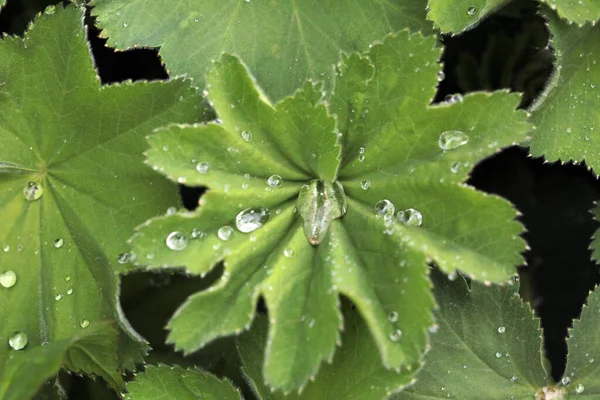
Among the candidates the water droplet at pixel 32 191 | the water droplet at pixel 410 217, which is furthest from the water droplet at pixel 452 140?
the water droplet at pixel 32 191

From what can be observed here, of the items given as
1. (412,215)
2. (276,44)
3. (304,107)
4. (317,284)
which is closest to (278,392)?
(317,284)

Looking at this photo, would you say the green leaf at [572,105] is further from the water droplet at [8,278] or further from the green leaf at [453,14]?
the water droplet at [8,278]

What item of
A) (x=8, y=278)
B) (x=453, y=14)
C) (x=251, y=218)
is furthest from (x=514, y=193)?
(x=8, y=278)

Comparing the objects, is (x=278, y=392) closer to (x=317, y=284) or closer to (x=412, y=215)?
(x=317, y=284)

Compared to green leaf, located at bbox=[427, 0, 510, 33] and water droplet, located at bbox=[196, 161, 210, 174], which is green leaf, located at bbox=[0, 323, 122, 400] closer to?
water droplet, located at bbox=[196, 161, 210, 174]

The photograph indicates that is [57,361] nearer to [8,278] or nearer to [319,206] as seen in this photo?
[8,278]

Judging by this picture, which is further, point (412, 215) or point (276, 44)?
point (276, 44)

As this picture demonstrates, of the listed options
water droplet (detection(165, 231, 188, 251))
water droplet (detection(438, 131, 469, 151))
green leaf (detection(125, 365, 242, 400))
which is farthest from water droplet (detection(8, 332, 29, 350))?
water droplet (detection(438, 131, 469, 151))
